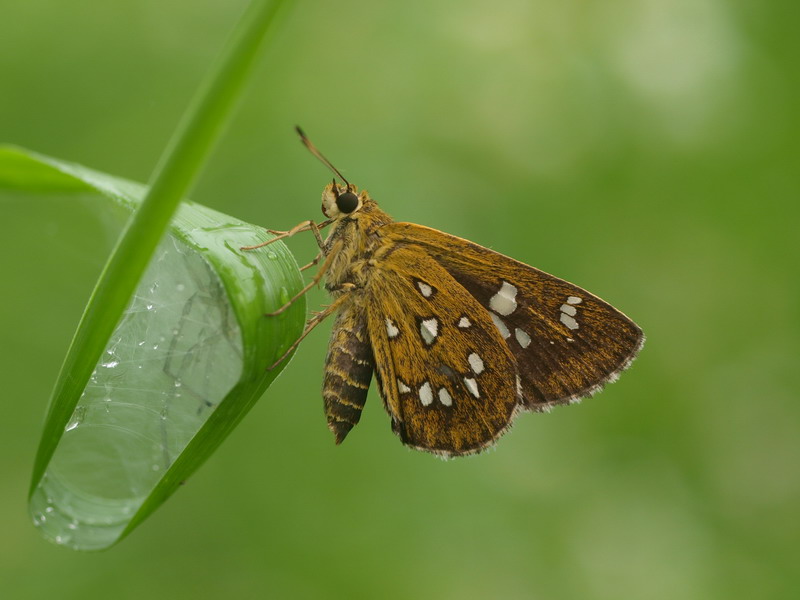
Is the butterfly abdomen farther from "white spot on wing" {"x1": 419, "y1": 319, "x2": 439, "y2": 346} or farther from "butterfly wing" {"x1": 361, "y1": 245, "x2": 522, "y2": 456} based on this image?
"white spot on wing" {"x1": 419, "y1": 319, "x2": 439, "y2": 346}

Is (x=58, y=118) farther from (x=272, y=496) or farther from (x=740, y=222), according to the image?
(x=740, y=222)

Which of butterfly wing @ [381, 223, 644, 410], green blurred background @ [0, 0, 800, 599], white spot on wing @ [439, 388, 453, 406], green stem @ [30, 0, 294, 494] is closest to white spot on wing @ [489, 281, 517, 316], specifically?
butterfly wing @ [381, 223, 644, 410]

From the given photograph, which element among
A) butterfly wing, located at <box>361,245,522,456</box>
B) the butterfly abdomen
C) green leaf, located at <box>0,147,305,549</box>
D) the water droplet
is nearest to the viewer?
green leaf, located at <box>0,147,305,549</box>

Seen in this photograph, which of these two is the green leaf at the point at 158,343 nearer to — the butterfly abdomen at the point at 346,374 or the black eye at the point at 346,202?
the butterfly abdomen at the point at 346,374

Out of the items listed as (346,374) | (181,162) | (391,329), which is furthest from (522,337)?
(181,162)

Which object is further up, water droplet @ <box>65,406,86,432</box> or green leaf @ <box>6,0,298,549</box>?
green leaf @ <box>6,0,298,549</box>

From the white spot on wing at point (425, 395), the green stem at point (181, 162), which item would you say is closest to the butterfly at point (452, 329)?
the white spot on wing at point (425, 395)
